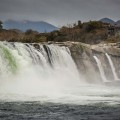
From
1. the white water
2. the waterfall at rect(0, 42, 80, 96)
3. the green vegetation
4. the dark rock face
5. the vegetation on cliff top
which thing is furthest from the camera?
the vegetation on cliff top

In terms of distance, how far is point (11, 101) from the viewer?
95.3 feet

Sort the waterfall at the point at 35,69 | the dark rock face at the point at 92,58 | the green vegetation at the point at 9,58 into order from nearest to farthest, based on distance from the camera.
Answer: the waterfall at the point at 35,69
the green vegetation at the point at 9,58
the dark rock face at the point at 92,58

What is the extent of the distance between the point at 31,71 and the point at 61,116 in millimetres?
21019

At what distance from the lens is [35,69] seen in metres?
44.9

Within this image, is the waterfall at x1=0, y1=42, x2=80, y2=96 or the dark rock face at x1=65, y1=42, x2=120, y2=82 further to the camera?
the dark rock face at x1=65, y1=42, x2=120, y2=82

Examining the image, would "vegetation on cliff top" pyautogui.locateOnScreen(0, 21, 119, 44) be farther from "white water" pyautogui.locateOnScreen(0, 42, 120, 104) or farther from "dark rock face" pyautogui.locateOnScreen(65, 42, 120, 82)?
"white water" pyautogui.locateOnScreen(0, 42, 120, 104)

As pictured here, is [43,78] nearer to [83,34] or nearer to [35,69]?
[35,69]

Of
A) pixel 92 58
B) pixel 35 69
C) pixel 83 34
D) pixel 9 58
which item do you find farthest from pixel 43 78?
pixel 83 34

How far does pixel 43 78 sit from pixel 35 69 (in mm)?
→ 1246

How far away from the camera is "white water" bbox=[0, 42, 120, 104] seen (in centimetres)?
3225

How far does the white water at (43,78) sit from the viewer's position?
32.2 meters

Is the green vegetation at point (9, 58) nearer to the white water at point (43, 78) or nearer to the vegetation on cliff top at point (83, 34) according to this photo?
the white water at point (43, 78)

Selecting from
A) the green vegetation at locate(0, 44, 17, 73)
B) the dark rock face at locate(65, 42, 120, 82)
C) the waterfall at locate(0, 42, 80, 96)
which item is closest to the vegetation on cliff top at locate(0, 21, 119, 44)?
the dark rock face at locate(65, 42, 120, 82)

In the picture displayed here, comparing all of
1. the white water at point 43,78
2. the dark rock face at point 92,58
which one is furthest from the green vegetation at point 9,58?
the dark rock face at point 92,58
